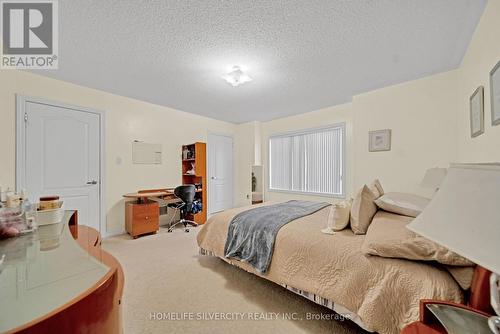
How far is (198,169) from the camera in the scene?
4.37 m

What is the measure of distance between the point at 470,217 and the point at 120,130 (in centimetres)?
427

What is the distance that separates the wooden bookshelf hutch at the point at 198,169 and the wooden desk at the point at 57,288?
3.36 m

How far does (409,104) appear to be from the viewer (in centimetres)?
299

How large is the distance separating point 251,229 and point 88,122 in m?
3.14

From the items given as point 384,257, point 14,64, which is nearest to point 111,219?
point 14,64

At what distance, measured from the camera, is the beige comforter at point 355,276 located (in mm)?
1142

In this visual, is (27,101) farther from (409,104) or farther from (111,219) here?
(409,104)

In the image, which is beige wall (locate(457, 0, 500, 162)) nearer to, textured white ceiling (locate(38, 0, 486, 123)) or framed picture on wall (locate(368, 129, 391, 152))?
textured white ceiling (locate(38, 0, 486, 123))

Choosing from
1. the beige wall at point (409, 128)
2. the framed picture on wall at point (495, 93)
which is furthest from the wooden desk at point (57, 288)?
the beige wall at point (409, 128)

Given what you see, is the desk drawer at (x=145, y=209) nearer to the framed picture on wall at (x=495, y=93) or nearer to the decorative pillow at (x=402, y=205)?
the decorative pillow at (x=402, y=205)

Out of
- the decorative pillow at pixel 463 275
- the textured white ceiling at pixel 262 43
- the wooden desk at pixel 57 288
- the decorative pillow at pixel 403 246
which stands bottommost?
the decorative pillow at pixel 463 275

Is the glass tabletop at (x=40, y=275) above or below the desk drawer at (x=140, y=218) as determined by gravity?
above

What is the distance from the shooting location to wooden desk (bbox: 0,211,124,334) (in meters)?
0.53

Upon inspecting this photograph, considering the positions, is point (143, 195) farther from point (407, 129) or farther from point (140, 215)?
point (407, 129)
